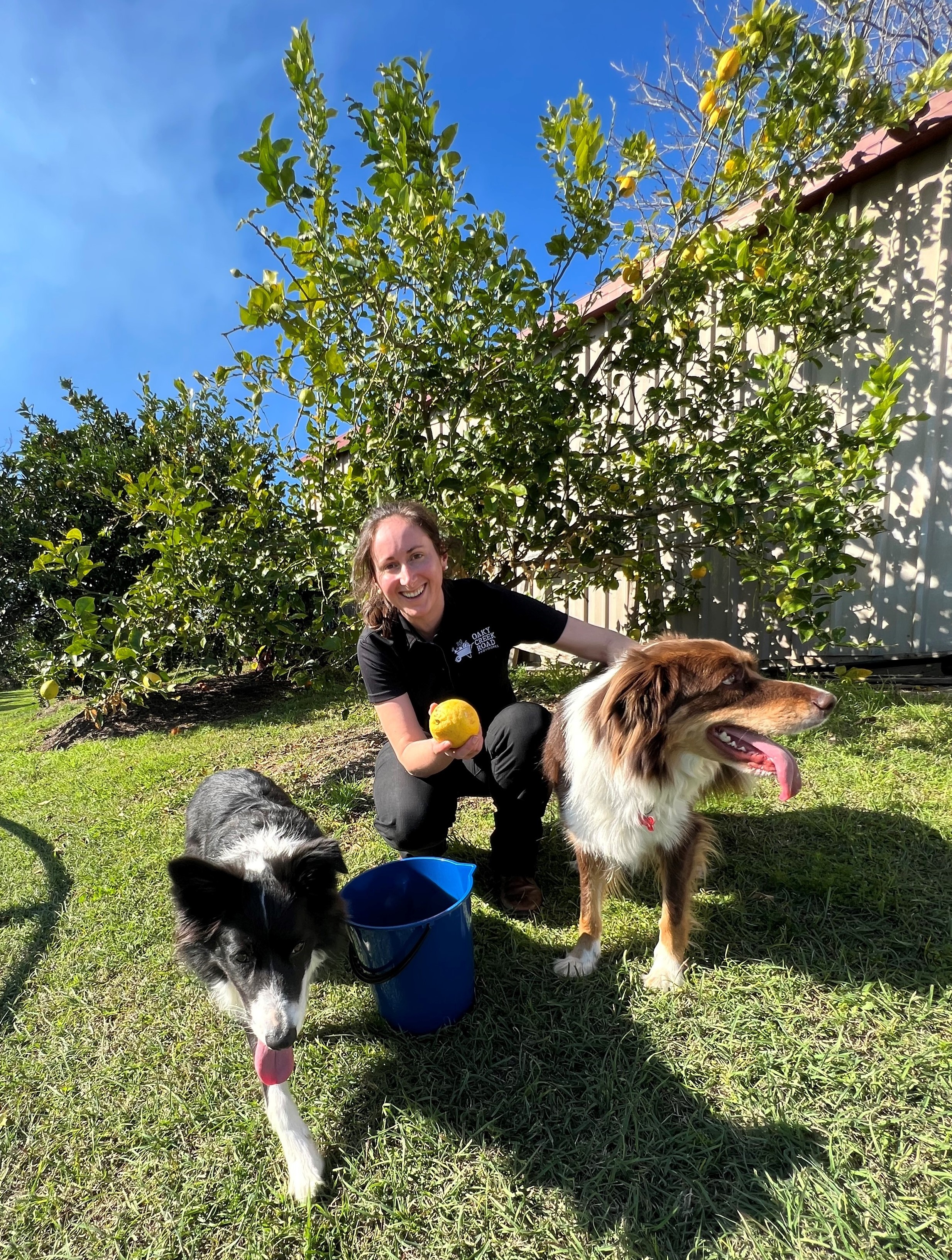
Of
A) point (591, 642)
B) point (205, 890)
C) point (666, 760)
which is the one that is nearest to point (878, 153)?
point (591, 642)

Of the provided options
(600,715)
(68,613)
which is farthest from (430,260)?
(68,613)

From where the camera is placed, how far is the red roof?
147 inches

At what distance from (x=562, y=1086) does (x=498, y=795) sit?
1.10m

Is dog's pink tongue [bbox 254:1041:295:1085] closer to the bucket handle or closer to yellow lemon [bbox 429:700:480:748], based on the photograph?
the bucket handle

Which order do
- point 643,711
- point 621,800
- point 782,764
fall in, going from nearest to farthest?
point 782,764 < point 643,711 < point 621,800

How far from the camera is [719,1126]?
5.36 ft

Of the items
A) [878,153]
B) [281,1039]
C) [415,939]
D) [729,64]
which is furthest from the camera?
[878,153]

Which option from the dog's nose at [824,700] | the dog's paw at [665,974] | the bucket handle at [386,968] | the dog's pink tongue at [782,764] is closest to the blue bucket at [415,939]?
the bucket handle at [386,968]

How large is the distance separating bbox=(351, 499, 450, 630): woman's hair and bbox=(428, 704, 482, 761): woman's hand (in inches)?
28.5

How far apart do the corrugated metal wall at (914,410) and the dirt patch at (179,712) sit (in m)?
5.86

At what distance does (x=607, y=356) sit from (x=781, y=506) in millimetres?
1570

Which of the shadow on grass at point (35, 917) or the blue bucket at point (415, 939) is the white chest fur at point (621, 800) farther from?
the shadow on grass at point (35, 917)

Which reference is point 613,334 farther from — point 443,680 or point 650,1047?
point 650,1047

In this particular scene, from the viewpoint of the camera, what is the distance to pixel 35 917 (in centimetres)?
306
